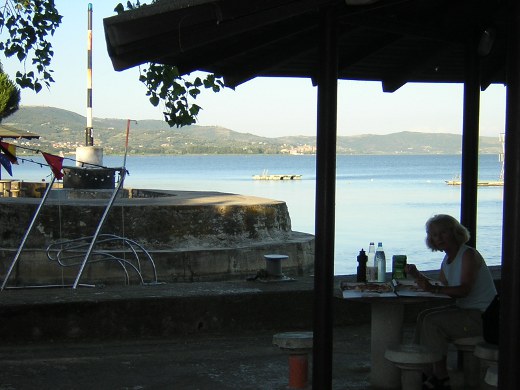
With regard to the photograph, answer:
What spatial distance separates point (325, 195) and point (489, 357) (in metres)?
1.23

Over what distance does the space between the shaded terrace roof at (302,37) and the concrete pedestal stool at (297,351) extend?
182 centimetres

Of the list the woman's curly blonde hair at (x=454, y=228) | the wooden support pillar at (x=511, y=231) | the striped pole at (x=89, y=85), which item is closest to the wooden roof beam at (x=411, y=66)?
the woman's curly blonde hair at (x=454, y=228)

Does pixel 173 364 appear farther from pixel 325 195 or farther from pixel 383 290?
pixel 325 195

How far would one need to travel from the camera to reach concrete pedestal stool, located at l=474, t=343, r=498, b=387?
15.5 ft

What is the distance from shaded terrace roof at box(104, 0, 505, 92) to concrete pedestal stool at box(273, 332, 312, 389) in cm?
182

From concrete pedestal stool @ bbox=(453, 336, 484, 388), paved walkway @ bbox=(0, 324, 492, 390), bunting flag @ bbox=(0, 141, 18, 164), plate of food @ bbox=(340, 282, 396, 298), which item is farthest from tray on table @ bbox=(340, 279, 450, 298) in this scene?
bunting flag @ bbox=(0, 141, 18, 164)

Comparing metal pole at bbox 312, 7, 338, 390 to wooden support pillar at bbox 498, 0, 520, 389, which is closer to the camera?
wooden support pillar at bbox 498, 0, 520, 389

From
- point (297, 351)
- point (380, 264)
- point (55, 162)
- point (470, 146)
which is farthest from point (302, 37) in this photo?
point (55, 162)

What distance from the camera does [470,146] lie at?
20.6 feet

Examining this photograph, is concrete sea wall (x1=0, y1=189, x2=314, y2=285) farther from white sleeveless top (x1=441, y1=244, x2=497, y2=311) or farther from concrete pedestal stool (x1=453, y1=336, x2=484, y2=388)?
white sleeveless top (x1=441, y1=244, x2=497, y2=311)

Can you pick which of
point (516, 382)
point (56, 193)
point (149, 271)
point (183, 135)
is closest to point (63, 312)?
point (516, 382)

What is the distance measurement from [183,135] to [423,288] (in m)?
187

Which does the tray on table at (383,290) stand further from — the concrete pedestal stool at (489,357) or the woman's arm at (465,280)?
the concrete pedestal stool at (489,357)

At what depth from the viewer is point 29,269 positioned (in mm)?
15312
